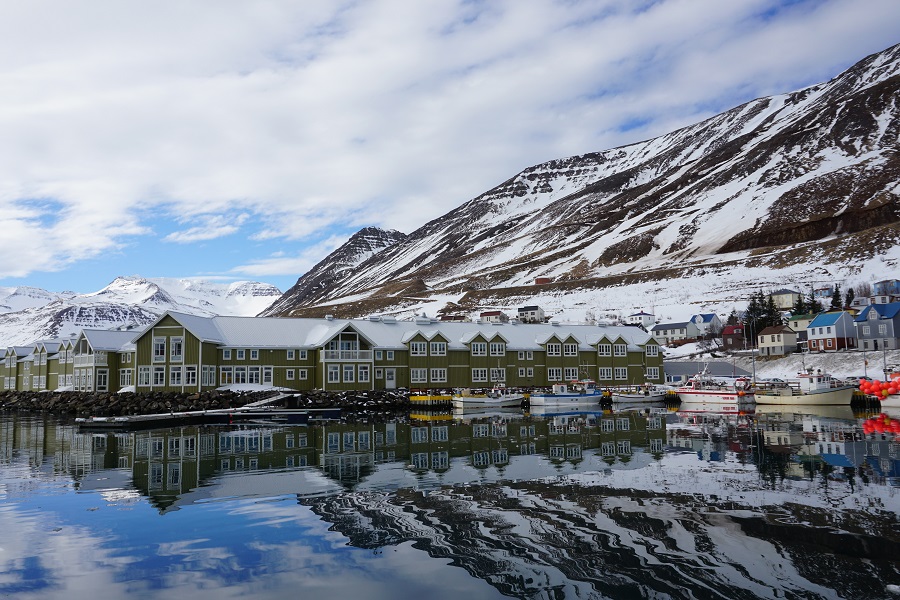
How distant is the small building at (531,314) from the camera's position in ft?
480

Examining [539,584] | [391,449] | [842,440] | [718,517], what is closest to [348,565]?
[539,584]

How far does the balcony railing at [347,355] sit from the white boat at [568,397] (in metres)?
19.2

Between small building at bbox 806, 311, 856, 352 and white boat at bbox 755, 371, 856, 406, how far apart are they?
3386 cm

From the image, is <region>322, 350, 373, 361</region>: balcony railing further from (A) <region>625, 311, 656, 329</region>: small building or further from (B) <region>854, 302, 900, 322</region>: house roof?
(A) <region>625, 311, 656, 329</region>: small building

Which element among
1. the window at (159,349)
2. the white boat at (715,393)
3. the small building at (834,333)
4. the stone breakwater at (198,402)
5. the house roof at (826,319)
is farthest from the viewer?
the house roof at (826,319)

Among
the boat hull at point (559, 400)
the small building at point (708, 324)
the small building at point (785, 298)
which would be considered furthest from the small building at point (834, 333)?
the boat hull at point (559, 400)

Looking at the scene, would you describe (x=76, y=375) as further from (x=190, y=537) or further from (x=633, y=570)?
(x=633, y=570)

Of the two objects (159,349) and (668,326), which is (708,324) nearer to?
(668,326)

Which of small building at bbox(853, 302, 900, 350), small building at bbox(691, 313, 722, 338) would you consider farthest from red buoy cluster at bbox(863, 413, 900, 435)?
small building at bbox(691, 313, 722, 338)

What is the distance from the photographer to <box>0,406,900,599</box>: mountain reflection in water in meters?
13.0

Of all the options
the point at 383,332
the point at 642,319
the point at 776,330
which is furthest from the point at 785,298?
the point at 383,332

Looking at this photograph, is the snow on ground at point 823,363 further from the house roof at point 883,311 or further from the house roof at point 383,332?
the house roof at point 383,332

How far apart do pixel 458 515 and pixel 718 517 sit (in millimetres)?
6661

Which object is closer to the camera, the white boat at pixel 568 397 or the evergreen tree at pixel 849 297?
the white boat at pixel 568 397
